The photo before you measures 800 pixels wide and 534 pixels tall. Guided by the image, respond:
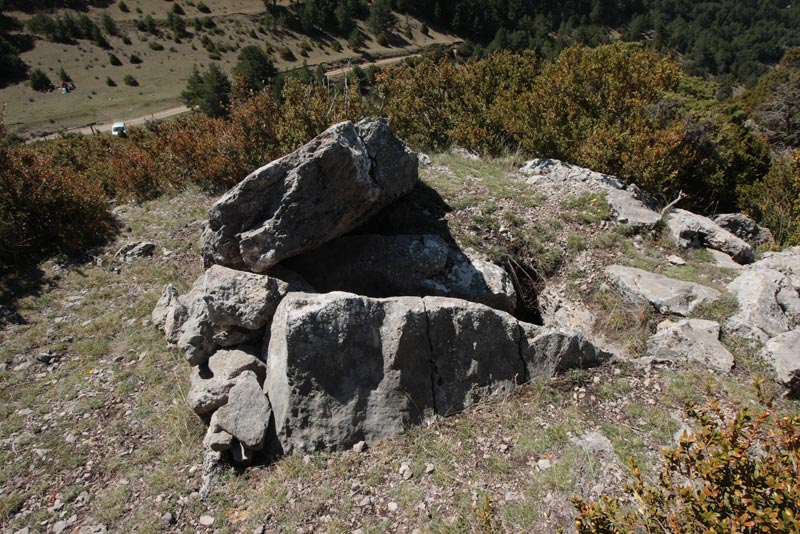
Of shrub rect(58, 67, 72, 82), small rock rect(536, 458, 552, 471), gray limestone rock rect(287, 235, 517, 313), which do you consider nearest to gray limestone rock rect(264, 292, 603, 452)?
small rock rect(536, 458, 552, 471)

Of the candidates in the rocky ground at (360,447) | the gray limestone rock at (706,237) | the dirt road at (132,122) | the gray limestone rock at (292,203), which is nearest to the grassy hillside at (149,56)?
the dirt road at (132,122)

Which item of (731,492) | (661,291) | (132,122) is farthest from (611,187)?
(132,122)

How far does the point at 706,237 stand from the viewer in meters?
8.62

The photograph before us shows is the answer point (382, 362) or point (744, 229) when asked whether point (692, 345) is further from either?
point (744, 229)

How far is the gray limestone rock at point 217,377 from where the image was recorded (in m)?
5.37

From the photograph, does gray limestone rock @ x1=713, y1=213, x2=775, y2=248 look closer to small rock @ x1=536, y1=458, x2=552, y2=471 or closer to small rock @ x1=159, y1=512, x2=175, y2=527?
small rock @ x1=536, y1=458, x2=552, y2=471

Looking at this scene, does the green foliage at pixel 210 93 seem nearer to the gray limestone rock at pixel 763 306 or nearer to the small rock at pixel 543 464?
the gray limestone rock at pixel 763 306

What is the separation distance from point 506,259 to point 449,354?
132 inches

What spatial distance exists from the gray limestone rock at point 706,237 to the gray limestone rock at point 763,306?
1.28 meters

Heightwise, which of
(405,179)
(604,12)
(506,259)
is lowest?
(604,12)

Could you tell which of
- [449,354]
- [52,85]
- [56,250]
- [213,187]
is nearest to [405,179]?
[449,354]

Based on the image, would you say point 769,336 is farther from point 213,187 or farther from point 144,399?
point 213,187

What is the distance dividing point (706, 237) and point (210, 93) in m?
47.2

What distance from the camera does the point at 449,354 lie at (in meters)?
5.62
